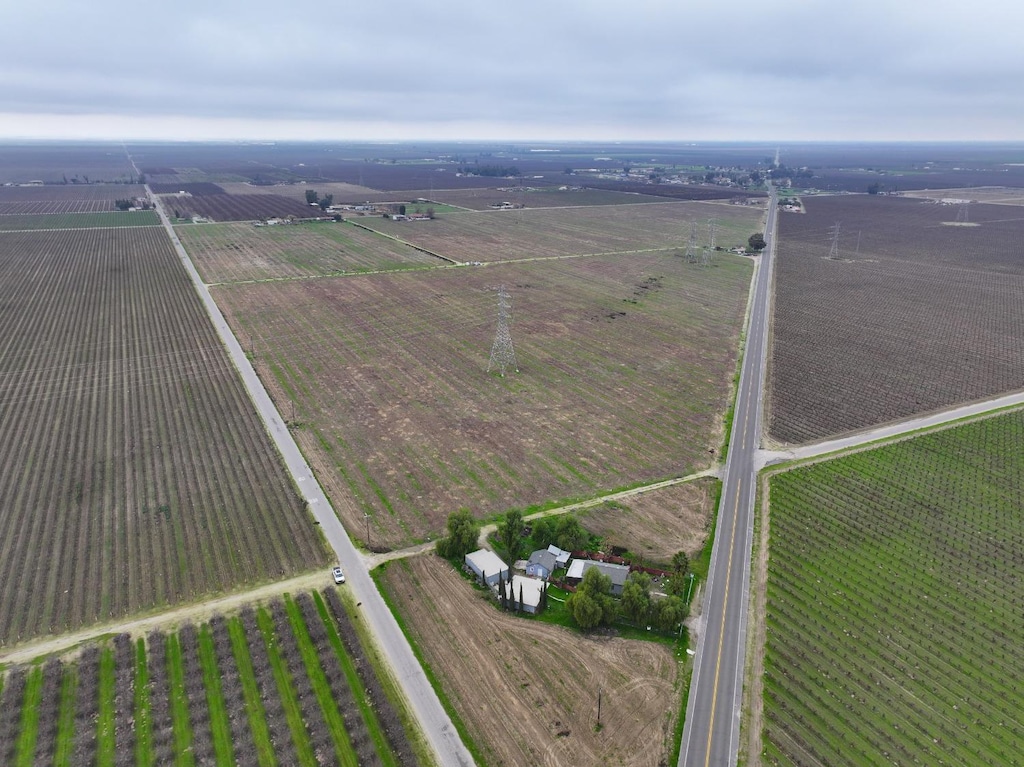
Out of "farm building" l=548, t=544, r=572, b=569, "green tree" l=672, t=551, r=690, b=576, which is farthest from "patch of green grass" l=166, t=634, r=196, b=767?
"green tree" l=672, t=551, r=690, b=576

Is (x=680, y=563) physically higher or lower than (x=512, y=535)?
lower

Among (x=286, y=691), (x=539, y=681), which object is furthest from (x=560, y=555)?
(x=286, y=691)

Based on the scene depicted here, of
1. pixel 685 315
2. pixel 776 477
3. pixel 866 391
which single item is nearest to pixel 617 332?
pixel 685 315

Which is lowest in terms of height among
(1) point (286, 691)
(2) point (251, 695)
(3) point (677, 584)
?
(2) point (251, 695)

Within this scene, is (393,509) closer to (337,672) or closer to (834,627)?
(337,672)

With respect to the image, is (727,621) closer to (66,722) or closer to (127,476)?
(66,722)

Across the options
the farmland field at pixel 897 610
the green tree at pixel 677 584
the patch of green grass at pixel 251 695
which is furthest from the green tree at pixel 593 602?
the patch of green grass at pixel 251 695

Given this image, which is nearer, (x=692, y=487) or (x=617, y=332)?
(x=692, y=487)
